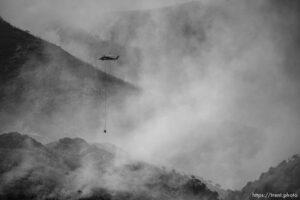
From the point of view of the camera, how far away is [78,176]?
1931cm

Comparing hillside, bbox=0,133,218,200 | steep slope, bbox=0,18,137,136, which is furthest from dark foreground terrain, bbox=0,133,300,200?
steep slope, bbox=0,18,137,136

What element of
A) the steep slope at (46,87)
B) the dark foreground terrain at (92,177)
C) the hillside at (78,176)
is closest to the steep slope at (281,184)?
the dark foreground terrain at (92,177)

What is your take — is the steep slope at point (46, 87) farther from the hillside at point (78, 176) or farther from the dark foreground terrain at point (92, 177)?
the dark foreground terrain at point (92, 177)

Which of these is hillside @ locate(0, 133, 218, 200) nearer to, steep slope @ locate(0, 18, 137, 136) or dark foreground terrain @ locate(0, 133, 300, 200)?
dark foreground terrain @ locate(0, 133, 300, 200)

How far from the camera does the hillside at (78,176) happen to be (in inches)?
688

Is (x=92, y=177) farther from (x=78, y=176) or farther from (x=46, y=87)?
(x=46, y=87)

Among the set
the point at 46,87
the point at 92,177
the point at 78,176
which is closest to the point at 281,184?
the point at 92,177

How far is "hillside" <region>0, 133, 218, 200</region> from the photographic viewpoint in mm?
17484

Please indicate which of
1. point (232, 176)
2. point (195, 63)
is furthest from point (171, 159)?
point (195, 63)

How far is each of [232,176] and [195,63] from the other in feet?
95.7

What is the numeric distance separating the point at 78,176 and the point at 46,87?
58.4ft

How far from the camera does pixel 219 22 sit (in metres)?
65.1

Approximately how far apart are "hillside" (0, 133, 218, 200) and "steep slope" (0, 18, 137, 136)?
906cm

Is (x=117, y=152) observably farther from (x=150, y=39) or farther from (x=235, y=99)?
(x=150, y=39)
